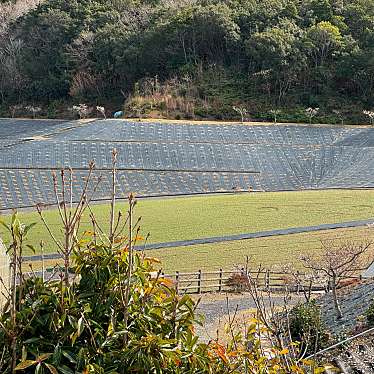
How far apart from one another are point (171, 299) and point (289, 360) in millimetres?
835

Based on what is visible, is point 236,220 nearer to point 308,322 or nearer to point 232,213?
point 232,213

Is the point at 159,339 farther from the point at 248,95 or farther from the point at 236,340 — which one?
the point at 248,95

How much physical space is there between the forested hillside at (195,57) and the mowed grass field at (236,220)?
10.3 metres

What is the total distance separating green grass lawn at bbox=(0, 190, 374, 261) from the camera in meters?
15.5

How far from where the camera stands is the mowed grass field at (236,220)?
1339cm

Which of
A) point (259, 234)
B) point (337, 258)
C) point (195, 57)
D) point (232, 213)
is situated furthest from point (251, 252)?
point (195, 57)

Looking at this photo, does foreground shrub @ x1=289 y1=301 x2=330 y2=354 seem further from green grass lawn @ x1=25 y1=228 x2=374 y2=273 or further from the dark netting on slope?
the dark netting on slope

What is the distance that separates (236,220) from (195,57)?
19.1 metres

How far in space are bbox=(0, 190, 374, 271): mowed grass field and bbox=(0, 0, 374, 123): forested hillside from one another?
→ 10338 millimetres

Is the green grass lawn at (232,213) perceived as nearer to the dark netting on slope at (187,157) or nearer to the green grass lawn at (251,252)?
the green grass lawn at (251,252)

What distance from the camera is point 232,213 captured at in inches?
684

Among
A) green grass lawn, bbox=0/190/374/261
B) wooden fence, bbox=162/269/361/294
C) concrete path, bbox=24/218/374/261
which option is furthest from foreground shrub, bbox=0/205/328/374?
concrete path, bbox=24/218/374/261

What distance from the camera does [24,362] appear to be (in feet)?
6.96

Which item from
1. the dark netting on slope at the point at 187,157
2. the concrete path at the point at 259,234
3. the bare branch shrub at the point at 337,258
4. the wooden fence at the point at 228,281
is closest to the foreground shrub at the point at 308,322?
the bare branch shrub at the point at 337,258
